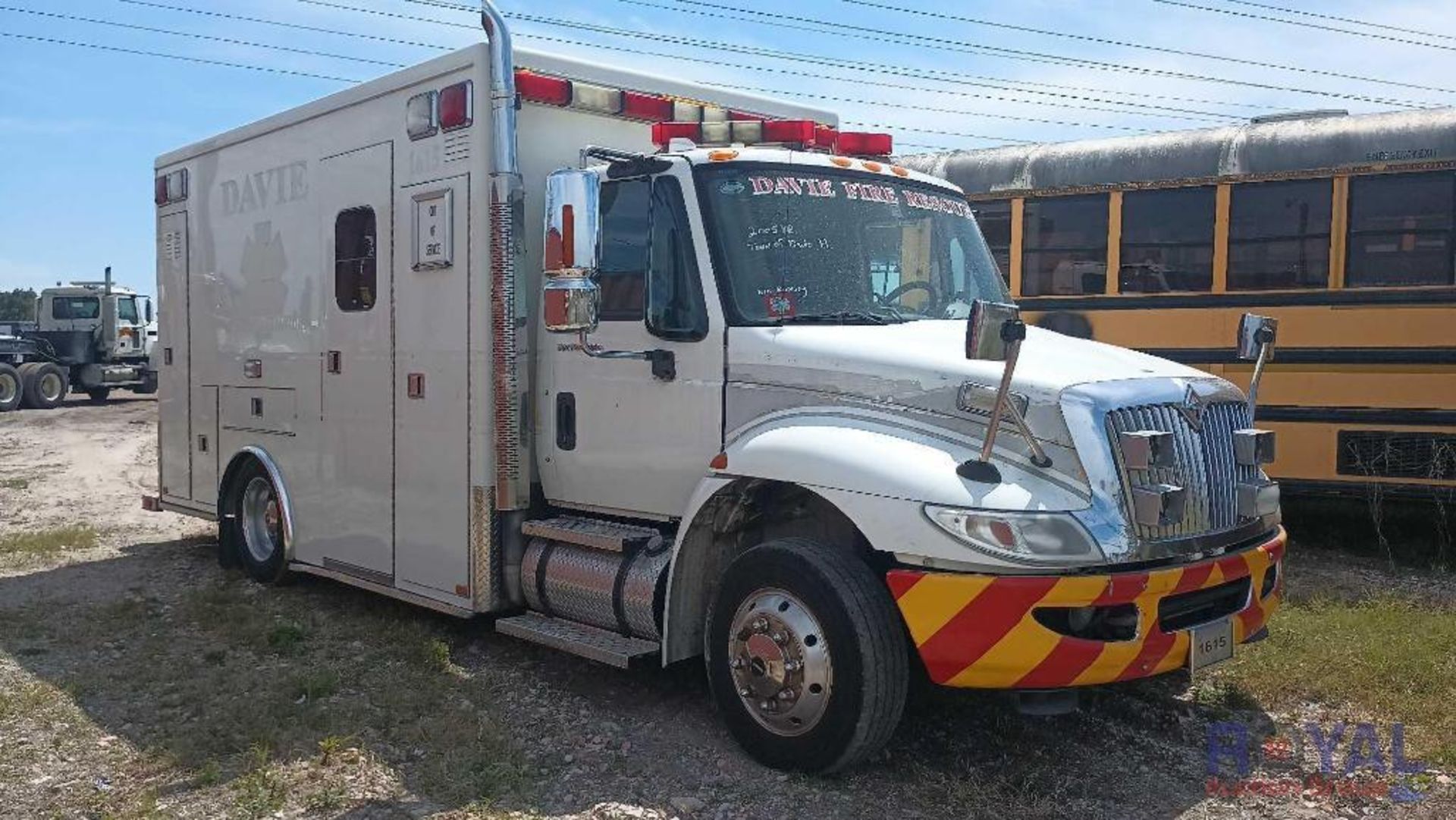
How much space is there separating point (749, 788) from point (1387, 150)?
6.61 m

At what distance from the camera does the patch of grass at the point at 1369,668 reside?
17.5 ft

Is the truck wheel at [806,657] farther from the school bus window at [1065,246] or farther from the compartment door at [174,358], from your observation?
the school bus window at [1065,246]

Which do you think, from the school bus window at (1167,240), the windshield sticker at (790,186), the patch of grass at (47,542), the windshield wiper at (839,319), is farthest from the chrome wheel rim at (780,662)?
the patch of grass at (47,542)

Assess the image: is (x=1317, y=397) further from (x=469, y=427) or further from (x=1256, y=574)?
(x=469, y=427)

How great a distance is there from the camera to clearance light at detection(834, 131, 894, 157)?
6.31m

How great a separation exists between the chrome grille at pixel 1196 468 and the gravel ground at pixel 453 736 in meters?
0.99

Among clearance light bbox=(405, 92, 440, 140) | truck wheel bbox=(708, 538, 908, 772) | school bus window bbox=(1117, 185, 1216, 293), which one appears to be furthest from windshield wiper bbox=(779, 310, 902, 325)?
school bus window bbox=(1117, 185, 1216, 293)

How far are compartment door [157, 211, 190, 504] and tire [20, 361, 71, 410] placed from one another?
67.7 feet

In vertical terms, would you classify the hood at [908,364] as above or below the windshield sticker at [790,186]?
below

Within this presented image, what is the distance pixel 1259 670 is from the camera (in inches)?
232

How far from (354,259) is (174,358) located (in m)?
2.78

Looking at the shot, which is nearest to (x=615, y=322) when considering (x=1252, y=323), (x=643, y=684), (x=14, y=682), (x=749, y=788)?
(x=643, y=684)

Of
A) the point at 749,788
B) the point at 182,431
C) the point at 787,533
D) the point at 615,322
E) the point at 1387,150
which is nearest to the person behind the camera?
the point at 749,788

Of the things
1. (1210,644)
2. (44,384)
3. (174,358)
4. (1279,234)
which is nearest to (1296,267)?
(1279,234)
